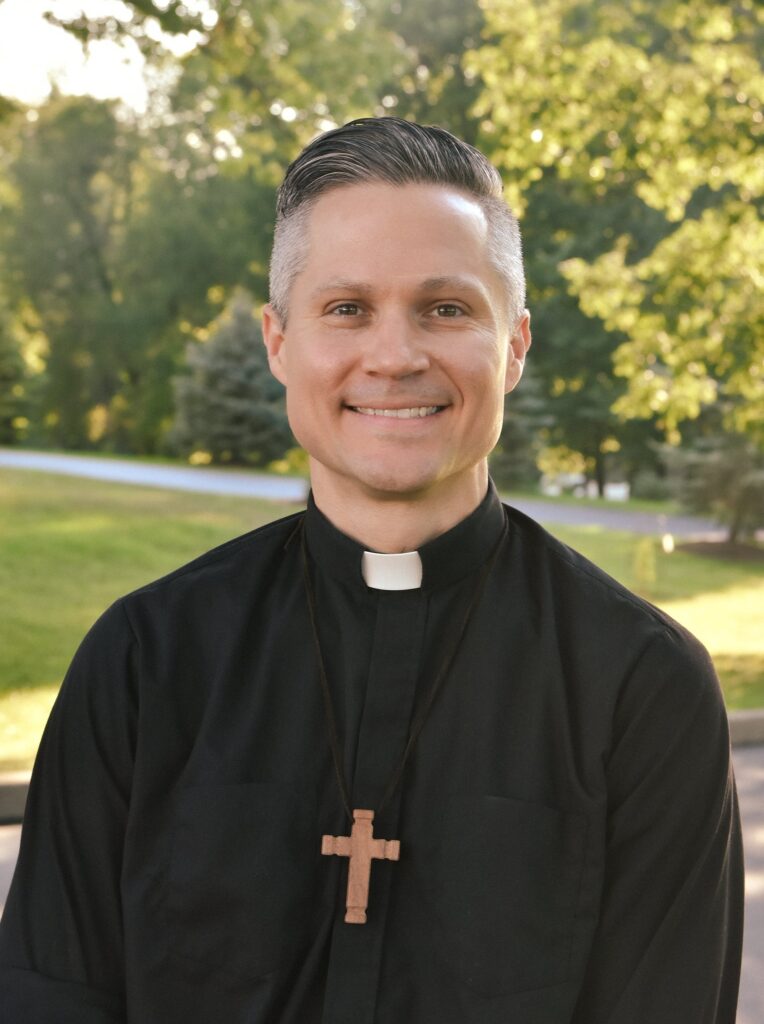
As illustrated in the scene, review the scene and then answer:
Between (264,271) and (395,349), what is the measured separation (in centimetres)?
2772

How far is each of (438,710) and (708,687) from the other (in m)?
0.37

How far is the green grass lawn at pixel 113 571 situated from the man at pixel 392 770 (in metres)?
4.13

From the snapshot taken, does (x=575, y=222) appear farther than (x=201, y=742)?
Yes

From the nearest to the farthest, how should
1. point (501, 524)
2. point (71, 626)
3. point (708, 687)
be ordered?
point (708, 687) < point (501, 524) < point (71, 626)

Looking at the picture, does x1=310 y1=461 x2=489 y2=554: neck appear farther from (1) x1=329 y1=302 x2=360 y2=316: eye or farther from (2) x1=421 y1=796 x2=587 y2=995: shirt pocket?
(2) x1=421 y1=796 x2=587 y2=995: shirt pocket

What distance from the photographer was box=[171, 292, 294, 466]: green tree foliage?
2300 centimetres

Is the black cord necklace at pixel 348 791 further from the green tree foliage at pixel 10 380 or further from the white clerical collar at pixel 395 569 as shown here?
the green tree foliage at pixel 10 380

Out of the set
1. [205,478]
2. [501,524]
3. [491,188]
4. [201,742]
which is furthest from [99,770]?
[205,478]

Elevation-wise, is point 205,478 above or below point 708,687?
above

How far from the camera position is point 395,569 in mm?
1836

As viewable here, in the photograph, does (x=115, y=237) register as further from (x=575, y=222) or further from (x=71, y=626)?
(x=71, y=626)

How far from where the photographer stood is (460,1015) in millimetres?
1641

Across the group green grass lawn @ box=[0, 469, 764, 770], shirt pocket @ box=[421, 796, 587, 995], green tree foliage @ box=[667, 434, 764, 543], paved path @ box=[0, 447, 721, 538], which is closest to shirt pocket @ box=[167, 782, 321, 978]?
shirt pocket @ box=[421, 796, 587, 995]

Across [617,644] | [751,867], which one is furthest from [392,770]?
[751,867]
